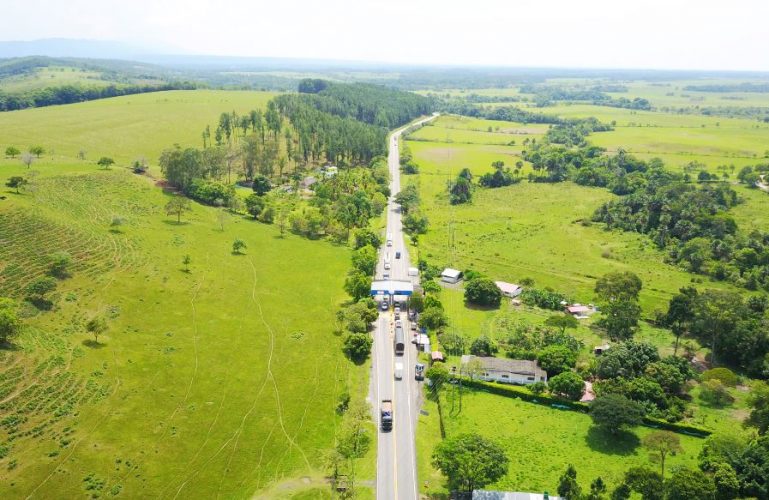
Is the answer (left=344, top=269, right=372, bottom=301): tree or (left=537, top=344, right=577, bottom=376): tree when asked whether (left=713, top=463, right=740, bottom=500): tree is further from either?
(left=344, top=269, right=372, bottom=301): tree

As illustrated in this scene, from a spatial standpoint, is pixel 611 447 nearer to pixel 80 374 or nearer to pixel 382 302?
pixel 382 302

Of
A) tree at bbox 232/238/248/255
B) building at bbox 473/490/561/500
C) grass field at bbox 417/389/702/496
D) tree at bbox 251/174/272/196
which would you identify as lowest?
grass field at bbox 417/389/702/496

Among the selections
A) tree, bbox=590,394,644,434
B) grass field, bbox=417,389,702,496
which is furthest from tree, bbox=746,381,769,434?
tree, bbox=590,394,644,434

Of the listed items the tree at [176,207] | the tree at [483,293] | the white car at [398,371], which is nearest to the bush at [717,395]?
the tree at [483,293]

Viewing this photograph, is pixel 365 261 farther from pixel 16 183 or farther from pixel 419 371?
pixel 16 183

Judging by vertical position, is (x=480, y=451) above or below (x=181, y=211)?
below

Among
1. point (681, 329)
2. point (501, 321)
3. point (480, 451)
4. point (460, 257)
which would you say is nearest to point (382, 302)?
point (501, 321)
